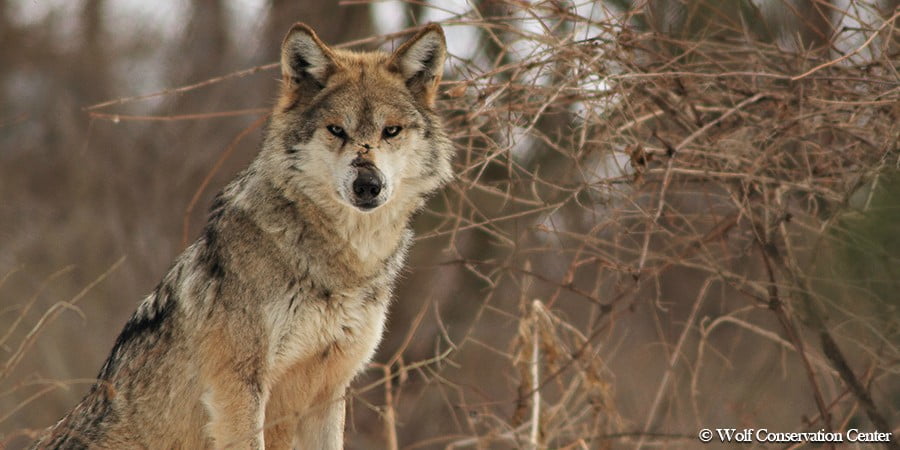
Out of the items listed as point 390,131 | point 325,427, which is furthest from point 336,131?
point 325,427

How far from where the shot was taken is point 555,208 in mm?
4598

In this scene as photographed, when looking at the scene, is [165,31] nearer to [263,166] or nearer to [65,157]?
[65,157]

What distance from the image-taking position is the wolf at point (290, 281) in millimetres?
4180

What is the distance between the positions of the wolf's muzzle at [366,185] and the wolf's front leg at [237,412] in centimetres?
91

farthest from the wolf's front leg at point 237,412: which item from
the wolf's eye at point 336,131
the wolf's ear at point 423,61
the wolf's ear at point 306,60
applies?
the wolf's ear at point 423,61

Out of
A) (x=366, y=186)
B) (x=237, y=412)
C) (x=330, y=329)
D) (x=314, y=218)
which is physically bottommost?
(x=237, y=412)

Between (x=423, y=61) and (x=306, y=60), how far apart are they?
0.57m

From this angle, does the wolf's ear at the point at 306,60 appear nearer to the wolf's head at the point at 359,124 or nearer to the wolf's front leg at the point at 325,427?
the wolf's head at the point at 359,124

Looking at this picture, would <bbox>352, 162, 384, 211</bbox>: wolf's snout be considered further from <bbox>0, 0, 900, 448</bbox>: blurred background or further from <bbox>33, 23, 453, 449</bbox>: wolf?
<bbox>0, 0, 900, 448</bbox>: blurred background

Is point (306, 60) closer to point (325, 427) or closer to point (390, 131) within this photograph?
point (390, 131)

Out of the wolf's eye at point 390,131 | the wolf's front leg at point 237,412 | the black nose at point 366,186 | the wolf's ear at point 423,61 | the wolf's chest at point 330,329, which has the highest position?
the wolf's ear at point 423,61

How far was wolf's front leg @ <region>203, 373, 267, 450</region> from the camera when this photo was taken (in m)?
4.09

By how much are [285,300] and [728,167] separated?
2308mm

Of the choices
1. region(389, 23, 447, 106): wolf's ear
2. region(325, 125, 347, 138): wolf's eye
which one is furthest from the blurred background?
region(325, 125, 347, 138): wolf's eye
